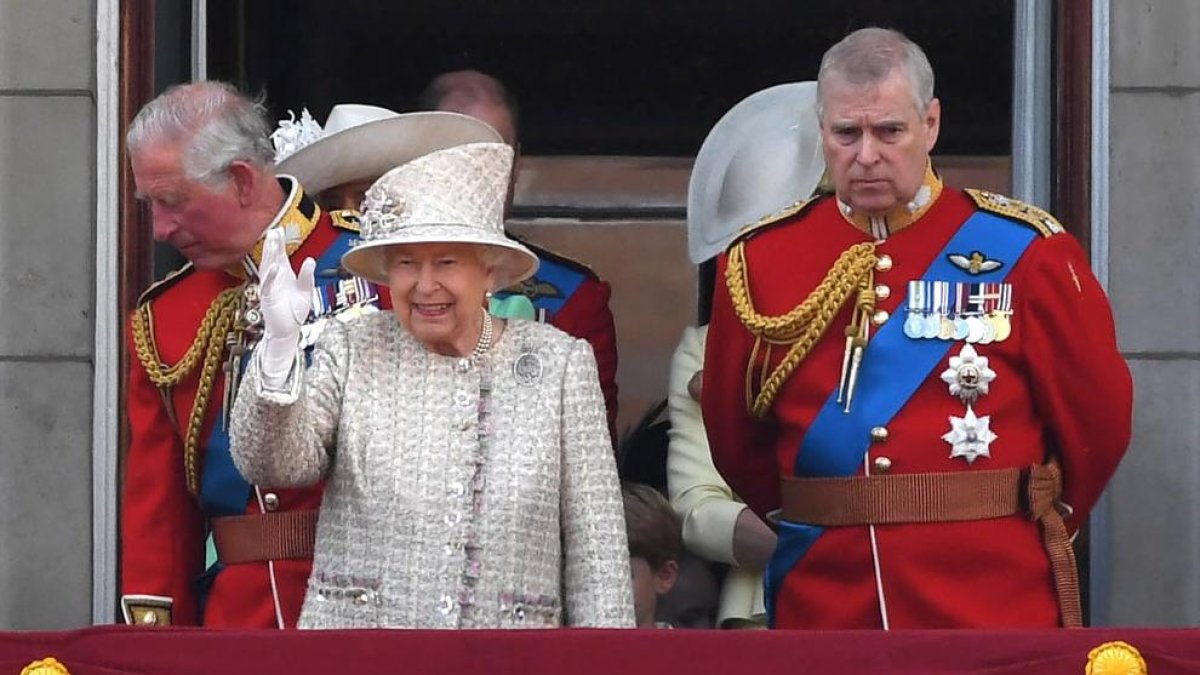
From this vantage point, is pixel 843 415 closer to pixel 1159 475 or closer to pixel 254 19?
pixel 1159 475

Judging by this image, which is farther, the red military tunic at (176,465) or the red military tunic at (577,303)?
the red military tunic at (577,303)

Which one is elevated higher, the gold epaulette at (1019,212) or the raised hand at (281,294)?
the gold epaulette at (1019,212)

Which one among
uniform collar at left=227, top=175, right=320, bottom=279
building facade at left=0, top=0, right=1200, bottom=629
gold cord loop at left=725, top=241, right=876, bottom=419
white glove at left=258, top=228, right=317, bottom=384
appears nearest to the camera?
white glove at left=258, top=228, right=317, bottom=384

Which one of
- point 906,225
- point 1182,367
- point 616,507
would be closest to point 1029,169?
point 1182,367

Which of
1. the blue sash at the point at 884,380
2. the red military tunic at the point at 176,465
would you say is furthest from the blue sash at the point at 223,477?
the blue sash at the point at 884,380

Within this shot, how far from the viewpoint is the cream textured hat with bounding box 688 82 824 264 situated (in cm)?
577

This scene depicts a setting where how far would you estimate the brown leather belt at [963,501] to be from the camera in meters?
4.89

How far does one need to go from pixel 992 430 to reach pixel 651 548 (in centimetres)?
89

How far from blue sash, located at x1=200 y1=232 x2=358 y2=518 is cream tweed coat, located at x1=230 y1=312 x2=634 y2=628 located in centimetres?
43

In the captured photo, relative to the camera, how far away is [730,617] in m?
5.59

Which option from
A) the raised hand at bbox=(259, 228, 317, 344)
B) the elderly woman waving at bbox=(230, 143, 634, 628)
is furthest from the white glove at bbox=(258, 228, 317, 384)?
the elderly woman waving at bbox=(230, 143, 634, 628)

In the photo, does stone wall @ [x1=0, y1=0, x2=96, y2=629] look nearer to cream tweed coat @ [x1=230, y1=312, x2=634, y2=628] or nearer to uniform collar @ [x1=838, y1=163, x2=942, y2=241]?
cream tweed coat @ [x1=230, y1=312, x2=634, y2=628]

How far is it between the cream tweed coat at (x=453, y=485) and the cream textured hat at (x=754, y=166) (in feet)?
3.81

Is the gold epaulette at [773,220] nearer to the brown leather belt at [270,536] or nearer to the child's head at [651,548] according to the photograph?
the child's head at [651,548]
